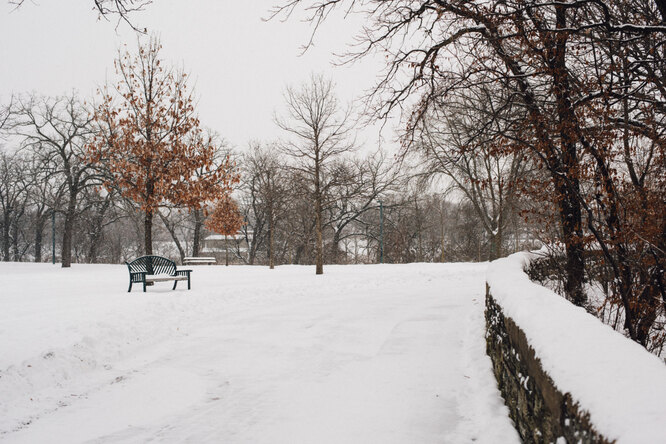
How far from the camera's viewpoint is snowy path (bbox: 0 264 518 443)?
12.3ft

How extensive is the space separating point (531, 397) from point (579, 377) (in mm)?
994

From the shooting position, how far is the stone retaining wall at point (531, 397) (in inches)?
75.9

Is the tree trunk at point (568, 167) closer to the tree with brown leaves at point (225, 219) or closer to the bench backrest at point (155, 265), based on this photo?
A: the bench backrest at point (155, 265)

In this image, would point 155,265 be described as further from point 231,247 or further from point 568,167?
point 231,247

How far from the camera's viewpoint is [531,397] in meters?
2.90

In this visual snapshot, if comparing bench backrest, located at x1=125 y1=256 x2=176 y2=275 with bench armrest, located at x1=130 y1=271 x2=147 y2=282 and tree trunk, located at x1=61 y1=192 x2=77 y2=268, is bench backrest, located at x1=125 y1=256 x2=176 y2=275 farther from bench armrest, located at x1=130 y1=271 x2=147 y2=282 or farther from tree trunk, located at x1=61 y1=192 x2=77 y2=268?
tree trunk, located at x1=61 y1=192 x2=77 y2=268

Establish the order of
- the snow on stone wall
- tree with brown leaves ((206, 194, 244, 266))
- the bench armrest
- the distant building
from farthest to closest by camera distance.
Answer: the distant building, tree with brown leaves ((206, 194, 244, 266)), the bench armrest, the snow on stone wall

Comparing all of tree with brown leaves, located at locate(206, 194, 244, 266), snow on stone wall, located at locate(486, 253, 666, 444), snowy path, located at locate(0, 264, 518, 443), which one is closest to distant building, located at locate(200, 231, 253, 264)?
tree with brown leaves, located at locate(206, 194, 244, 266)

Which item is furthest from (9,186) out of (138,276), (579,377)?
(579,377)

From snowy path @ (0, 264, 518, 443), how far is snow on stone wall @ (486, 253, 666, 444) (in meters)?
0.75

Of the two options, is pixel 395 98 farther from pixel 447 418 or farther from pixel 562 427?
pixel 562 427

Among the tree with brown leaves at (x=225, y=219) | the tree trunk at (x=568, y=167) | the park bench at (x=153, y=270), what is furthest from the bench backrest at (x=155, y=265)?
the tree with brown leaves at (x=225, y=219)

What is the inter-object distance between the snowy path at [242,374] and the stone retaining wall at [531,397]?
0.24m

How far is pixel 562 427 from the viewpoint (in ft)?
6.90
